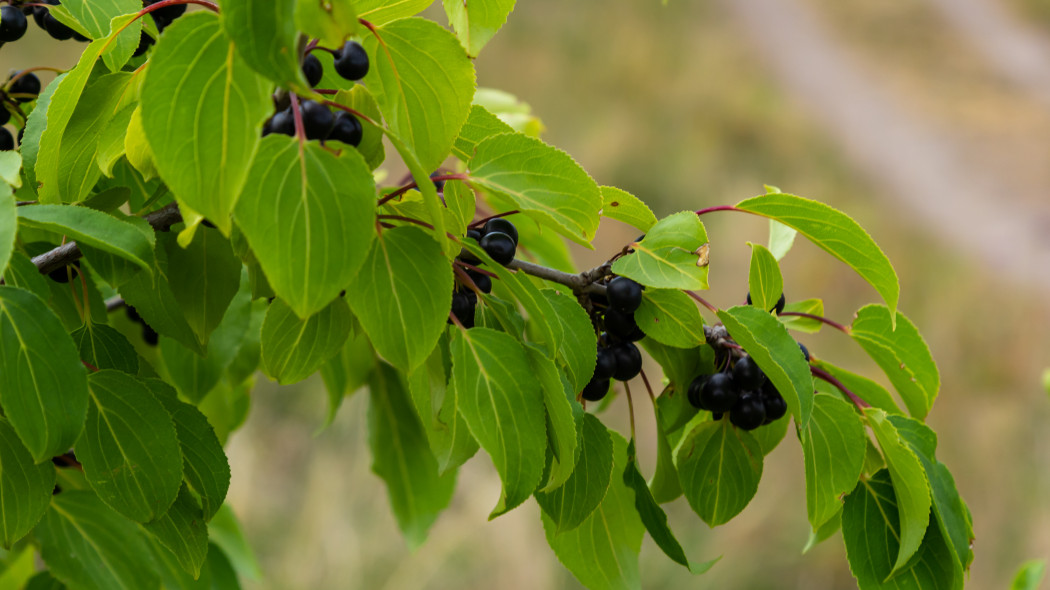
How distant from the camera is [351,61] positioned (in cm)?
56

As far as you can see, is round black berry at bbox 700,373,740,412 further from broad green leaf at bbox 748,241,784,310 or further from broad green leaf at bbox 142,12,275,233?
broad green leaf at bbox 142,12,275,233

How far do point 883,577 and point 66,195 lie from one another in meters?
0.69

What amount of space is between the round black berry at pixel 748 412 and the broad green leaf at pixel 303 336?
0.32 m

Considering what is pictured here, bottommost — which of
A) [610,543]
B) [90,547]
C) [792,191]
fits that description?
[792,191]

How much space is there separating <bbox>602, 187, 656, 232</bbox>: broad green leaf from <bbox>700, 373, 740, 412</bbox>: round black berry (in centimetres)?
13

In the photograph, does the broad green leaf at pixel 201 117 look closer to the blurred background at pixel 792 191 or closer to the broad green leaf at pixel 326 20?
the broad green leaf at pixel 326 20

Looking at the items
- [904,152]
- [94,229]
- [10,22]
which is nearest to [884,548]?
[94,229]

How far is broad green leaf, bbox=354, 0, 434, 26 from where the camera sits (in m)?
0.59

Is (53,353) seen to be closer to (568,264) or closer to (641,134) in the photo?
(568,264)

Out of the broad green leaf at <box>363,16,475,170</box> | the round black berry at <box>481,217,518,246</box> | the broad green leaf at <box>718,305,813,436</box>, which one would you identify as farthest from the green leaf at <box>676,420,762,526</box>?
the broad green leaf at <box>363,16,475,170</box>

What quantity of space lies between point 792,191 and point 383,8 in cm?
695

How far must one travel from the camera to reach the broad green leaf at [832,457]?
0.72 metres

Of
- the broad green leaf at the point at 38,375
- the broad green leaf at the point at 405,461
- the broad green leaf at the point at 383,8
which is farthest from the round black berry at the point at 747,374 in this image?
the broad green leaf at the point at 405,461

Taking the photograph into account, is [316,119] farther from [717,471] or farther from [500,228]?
[717,471]
